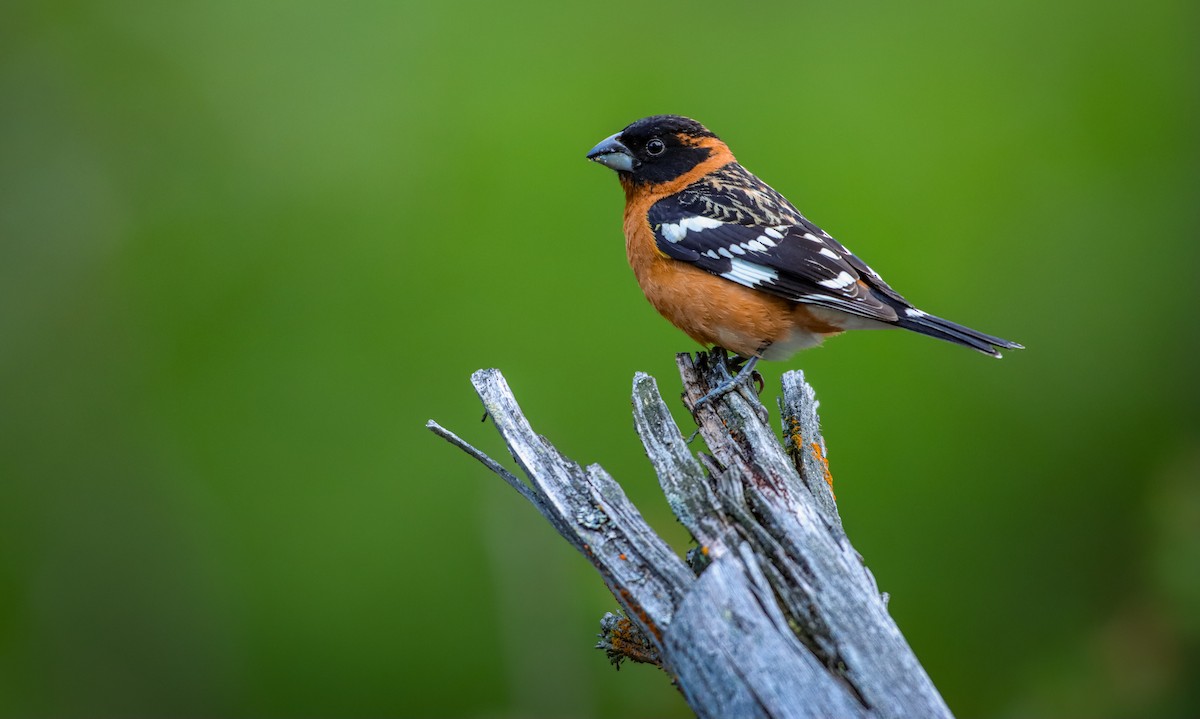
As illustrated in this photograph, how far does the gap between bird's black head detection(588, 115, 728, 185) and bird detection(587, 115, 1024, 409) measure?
10 cm

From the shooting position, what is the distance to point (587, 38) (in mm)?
8609

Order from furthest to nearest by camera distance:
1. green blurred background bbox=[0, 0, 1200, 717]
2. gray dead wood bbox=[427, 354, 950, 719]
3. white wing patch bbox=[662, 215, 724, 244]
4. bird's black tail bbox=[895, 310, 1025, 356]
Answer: green blurred background bbox=[0, 0, 1200, 717], white wing patch bbox=[662, 215, 724, 244], bird's black tail bbox=[895, 310, 1025, 356], gray dead wood bbox=[427, 354, 950, 719]

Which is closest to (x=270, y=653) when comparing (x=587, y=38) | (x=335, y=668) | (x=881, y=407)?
(x=335, y=668)

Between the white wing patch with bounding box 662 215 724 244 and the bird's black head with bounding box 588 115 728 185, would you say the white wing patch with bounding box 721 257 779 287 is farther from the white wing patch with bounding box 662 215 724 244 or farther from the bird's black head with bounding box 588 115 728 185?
the bird's black head with bounding box 588 115 728 185

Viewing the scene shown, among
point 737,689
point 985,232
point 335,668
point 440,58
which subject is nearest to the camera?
point 737,689

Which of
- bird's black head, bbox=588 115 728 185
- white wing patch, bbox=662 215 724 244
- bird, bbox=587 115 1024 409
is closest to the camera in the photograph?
bird, bbox=587 115 1024 409

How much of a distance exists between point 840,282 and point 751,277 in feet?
1.32

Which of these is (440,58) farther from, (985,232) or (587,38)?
(985,232)

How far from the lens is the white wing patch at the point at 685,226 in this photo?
5.20 metres

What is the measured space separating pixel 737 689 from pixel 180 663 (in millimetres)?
5927

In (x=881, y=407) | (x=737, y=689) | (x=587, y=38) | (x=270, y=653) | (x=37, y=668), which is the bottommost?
(x=737, y=689)

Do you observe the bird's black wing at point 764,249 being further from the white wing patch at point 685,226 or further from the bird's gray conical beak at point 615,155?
the bird's gray conical beak at point 615,155

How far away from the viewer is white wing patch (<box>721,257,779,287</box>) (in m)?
4.89

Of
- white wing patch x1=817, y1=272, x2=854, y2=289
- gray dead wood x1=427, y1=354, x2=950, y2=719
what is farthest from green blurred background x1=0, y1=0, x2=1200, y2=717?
gray dead wood x1=427, y1=354, x2=950, y2=719
